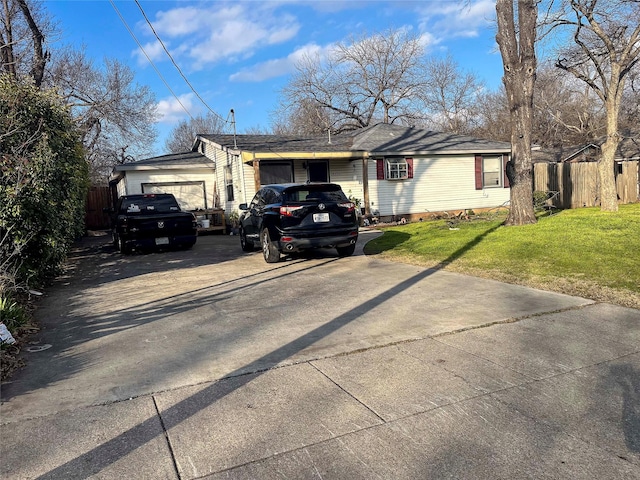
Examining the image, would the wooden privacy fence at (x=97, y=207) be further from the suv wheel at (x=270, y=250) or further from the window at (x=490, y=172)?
the window at (x=490, y=172)

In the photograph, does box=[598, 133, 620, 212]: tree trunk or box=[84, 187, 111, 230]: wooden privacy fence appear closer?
box=[598, 133, 620, 212]: tree trunk

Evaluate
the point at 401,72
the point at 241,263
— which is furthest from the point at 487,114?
the point at 241,263

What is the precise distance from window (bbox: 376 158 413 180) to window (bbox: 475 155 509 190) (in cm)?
390

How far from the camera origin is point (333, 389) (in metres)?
3.67

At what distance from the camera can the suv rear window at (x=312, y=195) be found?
9820mm

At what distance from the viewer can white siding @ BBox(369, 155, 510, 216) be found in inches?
784

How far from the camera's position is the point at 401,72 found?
37.5m

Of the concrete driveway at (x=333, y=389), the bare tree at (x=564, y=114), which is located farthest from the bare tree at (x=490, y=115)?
the concrete driveway at (x=333, y=389)

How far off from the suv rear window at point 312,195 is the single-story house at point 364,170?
6.93m

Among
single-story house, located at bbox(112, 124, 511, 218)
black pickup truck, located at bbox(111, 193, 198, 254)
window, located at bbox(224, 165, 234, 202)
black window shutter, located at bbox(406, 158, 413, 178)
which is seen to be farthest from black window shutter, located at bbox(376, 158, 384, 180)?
black pickup truck, located at bbox(111, 193, 198, 254)

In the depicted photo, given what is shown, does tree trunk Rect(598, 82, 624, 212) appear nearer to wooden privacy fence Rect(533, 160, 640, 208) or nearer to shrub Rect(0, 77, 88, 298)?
wooden privacy fence Rect(533, 160, 640, 208)

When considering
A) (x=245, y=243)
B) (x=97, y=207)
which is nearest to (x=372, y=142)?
(x=245, y=243)

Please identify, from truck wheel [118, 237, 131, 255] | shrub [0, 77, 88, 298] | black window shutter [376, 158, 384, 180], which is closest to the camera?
shrub [0, 77, 88, 298]

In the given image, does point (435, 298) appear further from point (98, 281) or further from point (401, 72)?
point (401, 72)
